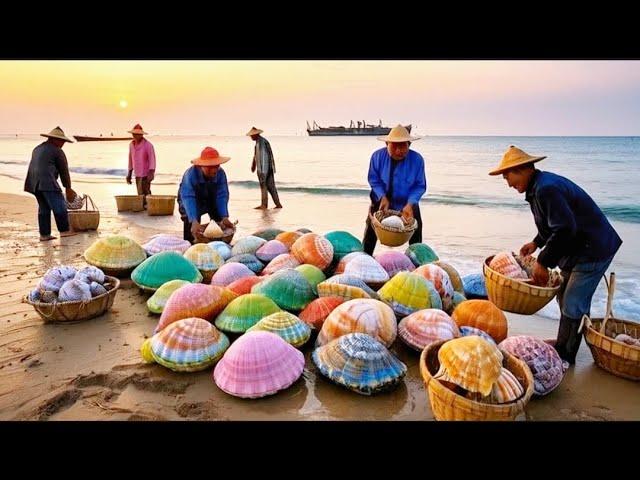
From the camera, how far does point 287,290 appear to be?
3.99m

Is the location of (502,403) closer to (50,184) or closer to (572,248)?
(572,248)

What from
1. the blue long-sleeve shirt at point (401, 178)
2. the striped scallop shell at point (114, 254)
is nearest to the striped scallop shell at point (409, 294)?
the blue long-sleeve shirt at point (401, 178)

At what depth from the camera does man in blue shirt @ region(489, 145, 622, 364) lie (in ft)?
10.1

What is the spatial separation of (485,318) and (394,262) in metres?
1.43

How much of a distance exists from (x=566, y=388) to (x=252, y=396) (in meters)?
2.24

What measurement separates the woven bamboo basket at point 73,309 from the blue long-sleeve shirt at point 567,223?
366cm

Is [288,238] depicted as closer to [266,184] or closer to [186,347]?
[186,347]

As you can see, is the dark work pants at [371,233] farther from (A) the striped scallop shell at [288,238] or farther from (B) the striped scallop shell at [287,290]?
(B) the striped scallop shell at [287,290]

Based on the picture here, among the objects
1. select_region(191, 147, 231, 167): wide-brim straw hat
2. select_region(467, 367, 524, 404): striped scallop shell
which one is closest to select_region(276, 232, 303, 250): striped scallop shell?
select_region(191, 147, 231, 167): wide-brim straw hat

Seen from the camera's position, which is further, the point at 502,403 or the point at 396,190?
the point at 396,190

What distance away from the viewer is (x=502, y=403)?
7.78 ft

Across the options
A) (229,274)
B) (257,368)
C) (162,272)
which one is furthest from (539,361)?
(162,272)

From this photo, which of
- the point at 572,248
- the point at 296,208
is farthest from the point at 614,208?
the point at 572,248

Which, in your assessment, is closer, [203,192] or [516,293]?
[516,293]
